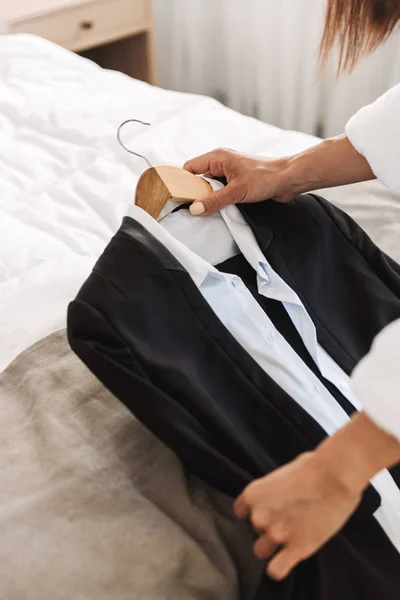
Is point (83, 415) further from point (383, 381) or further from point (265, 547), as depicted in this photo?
point (383, 381)

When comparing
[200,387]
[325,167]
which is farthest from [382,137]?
[200,387]

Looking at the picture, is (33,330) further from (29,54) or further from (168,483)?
(29,54)

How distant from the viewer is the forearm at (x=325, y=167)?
3.52ft

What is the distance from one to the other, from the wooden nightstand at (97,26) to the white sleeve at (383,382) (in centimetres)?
185

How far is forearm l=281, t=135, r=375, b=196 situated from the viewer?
1072 mm

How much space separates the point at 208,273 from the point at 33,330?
1.00ft

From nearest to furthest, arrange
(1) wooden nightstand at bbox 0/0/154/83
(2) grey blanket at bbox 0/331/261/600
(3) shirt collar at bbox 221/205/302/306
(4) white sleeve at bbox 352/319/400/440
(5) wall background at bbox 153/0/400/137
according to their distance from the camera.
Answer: (4) white sleeve at bbox 352/319/400/440 < (2) grey blanket at bbox 0/331/261/600 < (3) shirt collar at bbox 221/205/302/306 < (1) wooden nightstand at bbox 0/0/154/83 < (5) wall background at bbox 153/0/400/137

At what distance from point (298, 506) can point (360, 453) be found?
0.07 metres

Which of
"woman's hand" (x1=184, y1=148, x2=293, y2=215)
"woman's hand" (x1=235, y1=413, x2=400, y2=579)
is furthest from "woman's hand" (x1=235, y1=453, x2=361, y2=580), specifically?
"woman's hand" (x1=184, y1=148, x2=293, y2=215)

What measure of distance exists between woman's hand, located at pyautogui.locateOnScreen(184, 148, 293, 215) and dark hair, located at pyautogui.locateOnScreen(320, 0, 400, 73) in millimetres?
200

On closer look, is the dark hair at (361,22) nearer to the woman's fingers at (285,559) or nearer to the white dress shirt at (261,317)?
the white dress shirt at (261,317)

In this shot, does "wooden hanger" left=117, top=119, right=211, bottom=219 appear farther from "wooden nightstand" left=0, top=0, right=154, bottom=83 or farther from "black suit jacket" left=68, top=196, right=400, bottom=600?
"wooden nightstand" left=0, top=0, right=154, bottom=83

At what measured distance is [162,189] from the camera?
0.99 metres

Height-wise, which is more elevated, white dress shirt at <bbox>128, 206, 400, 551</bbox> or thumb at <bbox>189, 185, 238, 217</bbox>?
thumb at <bbox>189, 185, 238, 217</bbox>
